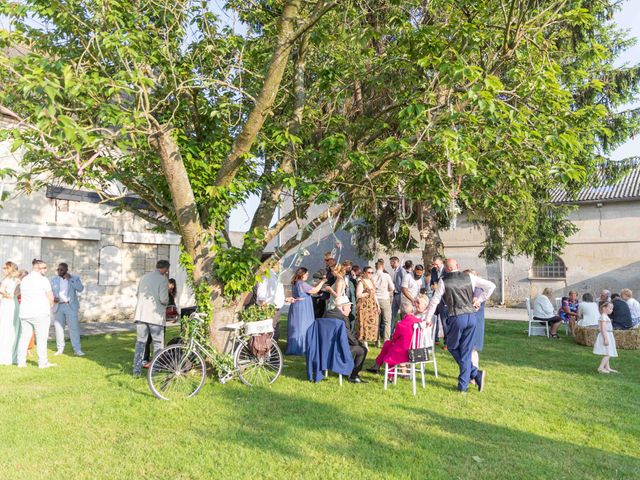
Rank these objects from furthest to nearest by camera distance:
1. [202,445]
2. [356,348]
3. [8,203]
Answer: [8,203], [356,348], [202,445]

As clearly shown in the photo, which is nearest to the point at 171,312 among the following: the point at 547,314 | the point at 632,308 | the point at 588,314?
the point at 588,314

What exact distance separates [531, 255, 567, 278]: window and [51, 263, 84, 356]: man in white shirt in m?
21.4

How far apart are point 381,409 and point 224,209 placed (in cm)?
379

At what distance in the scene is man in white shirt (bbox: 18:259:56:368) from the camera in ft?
29.2

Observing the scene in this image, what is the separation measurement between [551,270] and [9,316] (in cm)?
2363

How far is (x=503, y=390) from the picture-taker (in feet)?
24.8

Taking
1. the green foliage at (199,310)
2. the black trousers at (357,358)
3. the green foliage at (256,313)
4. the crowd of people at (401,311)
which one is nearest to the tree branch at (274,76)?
the green foliage at (199,310)

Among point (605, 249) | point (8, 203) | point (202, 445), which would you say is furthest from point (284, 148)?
point (605, 249)

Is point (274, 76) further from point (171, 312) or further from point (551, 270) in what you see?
point (551, 270)

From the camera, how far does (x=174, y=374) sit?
7062mm

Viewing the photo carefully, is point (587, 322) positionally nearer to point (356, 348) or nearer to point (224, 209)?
point (356, 348)

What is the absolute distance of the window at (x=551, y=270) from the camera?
83.4 ft

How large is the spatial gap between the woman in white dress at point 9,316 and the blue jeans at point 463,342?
303 inches

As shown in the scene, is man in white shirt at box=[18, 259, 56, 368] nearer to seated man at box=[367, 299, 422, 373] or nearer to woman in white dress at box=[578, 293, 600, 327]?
seated man at box=[367, 299, 422, 373]
